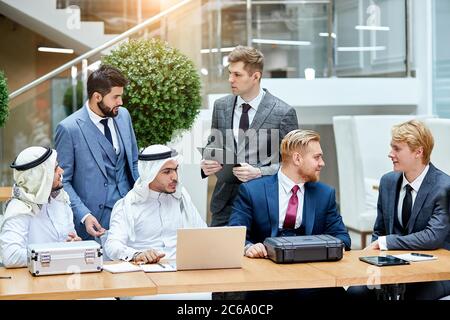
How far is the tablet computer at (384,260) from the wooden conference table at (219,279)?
34 mm

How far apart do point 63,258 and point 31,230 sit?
1.37 feet

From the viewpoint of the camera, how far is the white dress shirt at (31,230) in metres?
3.12

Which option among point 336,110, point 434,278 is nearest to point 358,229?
point 336,110

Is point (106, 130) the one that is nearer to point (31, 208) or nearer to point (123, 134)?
point (123, 134)

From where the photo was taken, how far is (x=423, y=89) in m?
7.27

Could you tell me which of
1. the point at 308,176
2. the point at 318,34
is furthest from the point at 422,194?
the point at 318,34

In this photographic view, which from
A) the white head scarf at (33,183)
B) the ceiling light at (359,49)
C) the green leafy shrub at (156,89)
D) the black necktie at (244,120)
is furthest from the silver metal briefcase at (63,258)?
the ceiling light at (359,49)

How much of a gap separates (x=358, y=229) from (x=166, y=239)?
2.99m

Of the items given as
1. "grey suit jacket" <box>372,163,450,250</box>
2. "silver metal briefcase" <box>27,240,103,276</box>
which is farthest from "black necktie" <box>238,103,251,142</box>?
"silver metal briefcase" <box>27,240,103,276</box>

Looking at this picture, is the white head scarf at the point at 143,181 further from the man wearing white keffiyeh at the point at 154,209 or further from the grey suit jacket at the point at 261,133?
the grey suit jacket at the point at 261,133

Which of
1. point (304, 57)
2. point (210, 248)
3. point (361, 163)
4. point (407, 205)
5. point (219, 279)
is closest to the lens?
point (219, 279)

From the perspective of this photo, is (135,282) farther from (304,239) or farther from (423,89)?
(423,89)

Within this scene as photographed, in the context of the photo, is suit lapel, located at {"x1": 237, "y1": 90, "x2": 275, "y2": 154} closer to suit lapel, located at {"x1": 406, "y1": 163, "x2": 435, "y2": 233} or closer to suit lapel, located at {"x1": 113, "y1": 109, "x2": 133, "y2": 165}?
suit lapel, located at {"x1": 113, "y1": 109, "x2": 133, "y2": 165}

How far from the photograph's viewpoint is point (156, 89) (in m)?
4.85
